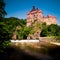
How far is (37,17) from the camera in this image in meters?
91.2

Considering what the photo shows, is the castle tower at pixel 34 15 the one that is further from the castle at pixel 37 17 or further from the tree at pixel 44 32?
the tree at pixel 44 32

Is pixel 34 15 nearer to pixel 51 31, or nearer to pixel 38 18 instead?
pixel 38 18

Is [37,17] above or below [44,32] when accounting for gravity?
Result: above

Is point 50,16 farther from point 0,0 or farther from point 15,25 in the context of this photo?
point 0,0

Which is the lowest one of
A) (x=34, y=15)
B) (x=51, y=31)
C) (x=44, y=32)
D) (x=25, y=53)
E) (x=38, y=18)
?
(x=25, y=53)

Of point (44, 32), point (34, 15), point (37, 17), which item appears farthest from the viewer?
point (34, 15)

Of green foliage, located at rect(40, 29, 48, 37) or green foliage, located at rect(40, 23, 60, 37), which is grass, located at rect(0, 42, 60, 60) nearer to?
green foliage, located at rect(40, 23, 60, 37)

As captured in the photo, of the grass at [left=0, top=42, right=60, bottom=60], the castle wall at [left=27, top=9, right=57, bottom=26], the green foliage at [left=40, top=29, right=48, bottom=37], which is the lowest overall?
the grass at [left=0, top=42, right=60, bottom=60]

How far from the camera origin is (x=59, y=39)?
1972 inches

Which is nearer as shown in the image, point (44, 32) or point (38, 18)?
point (44, 32)

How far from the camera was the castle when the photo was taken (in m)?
93.4

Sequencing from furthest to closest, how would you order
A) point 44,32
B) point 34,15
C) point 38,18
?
1. point 34,15
2. point 38,18
3. point 44,32

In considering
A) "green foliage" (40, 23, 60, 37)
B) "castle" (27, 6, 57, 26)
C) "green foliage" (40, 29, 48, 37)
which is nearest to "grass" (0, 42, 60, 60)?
"green foliage" (40, 23, 60, 37)

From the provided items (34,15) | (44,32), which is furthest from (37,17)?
(44,32)
